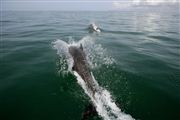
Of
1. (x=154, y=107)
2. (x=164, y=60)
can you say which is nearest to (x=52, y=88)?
(x=154, y=107)

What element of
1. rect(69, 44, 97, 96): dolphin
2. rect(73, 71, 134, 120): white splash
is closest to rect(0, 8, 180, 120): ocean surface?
rect(73, 71, 134, 120): white splash

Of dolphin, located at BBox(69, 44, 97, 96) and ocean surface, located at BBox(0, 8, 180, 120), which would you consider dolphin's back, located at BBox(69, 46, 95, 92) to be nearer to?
dolphin, located at BBox(69, 44, 97, 96)

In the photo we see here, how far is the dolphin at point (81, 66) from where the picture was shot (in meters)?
11.9

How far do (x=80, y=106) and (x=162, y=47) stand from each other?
16.1m

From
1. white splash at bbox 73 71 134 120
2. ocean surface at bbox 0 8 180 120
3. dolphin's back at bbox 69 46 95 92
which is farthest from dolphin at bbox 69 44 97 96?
ocean surface at bbox 0 8 180 120

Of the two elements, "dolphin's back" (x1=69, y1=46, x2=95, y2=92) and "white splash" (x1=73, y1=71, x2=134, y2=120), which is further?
"dolphin's back" (x1=69, y1=46, x2=95, y2=92)

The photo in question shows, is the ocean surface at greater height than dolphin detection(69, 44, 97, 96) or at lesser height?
lesser

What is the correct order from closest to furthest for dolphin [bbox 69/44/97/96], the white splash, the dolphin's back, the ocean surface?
the white splash → the ocean surface → dolphin [bbox 69/44/97/96] → the dolphin's back

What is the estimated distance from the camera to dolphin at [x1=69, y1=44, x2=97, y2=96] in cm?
1190

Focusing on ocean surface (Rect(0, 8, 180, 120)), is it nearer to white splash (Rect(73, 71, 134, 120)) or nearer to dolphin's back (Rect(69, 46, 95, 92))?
white splash (Rect(73, 71, 134, 120))

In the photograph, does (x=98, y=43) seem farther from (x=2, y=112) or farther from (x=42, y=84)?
(x=2, y=112)

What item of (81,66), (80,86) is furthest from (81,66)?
(80,86)

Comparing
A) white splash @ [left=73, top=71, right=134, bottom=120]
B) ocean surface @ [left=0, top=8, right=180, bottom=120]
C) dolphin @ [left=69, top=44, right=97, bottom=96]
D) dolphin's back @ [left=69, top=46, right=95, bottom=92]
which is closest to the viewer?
white splash @ [left=73, top=71, right=134, bottom=120]

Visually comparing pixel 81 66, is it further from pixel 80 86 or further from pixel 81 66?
pixel 80 86
